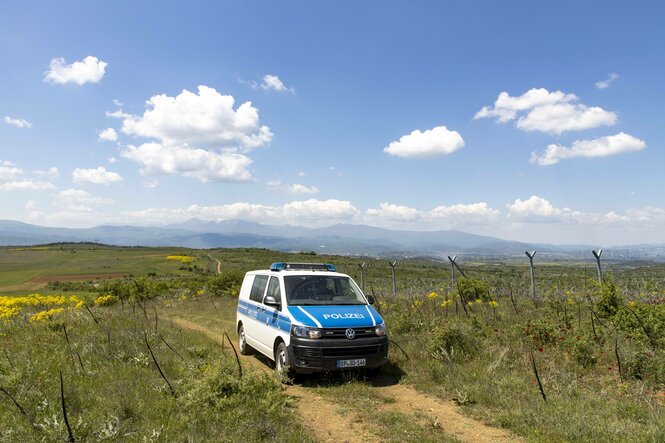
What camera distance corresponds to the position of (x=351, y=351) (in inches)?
311

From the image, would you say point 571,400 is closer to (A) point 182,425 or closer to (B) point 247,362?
(A) point 182,425

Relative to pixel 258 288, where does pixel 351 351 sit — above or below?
below

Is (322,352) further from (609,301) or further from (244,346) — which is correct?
(609,301)

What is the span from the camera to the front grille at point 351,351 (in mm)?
7786

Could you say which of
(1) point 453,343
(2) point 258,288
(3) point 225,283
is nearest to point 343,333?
(1) point 453,343

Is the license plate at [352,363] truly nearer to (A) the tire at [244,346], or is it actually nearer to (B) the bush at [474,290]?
(A) the tire at [244,346]

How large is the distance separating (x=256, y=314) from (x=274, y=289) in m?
1.08

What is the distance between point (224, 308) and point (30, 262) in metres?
116

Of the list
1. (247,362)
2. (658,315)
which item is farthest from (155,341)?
(658,315)

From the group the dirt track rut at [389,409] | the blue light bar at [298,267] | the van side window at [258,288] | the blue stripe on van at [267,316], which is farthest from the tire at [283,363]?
the blue light bar at [298,267]

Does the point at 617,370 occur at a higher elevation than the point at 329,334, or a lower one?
lower

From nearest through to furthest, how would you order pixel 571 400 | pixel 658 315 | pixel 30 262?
pixel 571 400, pixel 658 315, pixel 30 262

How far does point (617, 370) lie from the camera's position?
777 centimetres

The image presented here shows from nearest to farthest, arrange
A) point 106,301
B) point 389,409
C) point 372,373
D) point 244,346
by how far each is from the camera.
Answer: point 389,409
point 372,373
point 244,346
point 106,301
